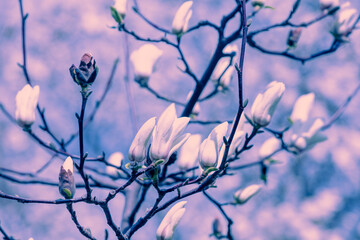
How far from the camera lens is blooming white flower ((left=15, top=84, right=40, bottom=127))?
134cm

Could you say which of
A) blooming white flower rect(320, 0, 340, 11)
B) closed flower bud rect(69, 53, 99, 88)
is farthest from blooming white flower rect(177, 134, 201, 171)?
blooming white flower rect(320, 0, 340, 11)

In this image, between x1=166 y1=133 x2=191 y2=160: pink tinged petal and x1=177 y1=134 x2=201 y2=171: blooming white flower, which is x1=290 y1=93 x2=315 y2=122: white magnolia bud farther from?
x1=166 y1=133 x2=191 y2=160: pink tinged petal

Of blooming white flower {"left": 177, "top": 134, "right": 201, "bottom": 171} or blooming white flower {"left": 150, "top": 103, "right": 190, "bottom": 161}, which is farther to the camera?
blooming white flower {"left": 177, "top": 134, "right": 201, "bottom": 171}

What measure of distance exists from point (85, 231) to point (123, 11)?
99cm

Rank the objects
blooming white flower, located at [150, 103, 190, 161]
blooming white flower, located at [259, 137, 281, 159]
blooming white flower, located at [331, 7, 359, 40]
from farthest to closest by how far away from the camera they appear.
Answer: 1. blooming white flower, located at [259, 137, 281, 159]
2. blooming white flower, located at [331, 7, 359, 40]
3. blooming white flower, located at [150, 103, 190, 161]

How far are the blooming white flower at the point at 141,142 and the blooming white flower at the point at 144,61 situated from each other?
0.88 metres

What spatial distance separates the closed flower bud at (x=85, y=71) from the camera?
92 centimetres

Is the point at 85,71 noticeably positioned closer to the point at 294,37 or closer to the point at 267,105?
the point at 267,105

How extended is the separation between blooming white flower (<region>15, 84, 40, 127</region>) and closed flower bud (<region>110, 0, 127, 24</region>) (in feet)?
1.58

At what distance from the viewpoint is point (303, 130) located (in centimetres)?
165

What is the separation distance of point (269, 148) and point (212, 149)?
0.81 meters

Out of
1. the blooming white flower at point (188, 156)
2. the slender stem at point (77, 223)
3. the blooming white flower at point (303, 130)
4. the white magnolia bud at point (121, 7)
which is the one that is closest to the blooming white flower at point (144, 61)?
the white magnolia bud at point (121, 7)

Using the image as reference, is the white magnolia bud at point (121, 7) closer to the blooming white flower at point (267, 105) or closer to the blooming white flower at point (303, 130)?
the blooming white flower at point (267, 105)

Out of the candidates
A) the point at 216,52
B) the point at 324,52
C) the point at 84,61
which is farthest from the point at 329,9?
the point at 84,61
